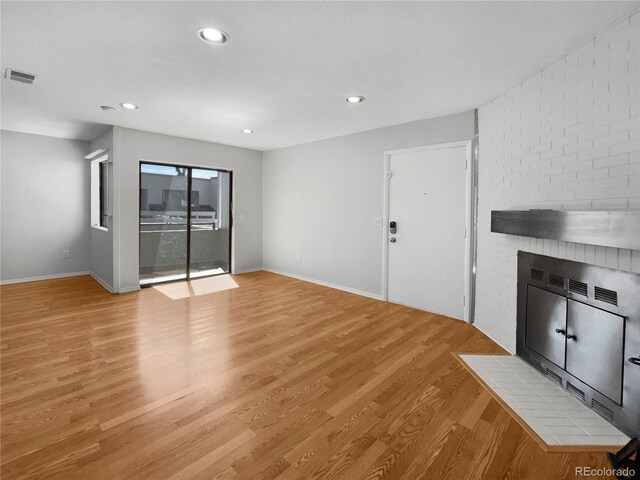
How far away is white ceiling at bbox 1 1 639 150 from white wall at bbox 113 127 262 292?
1.01 meters

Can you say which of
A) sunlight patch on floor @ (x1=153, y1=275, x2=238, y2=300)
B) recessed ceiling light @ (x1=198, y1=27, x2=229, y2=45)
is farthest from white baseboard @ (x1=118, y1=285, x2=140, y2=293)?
recessed ceiling light @ (x1=198, y1=27, x2=229, y2=45)

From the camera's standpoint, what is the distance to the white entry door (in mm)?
3936

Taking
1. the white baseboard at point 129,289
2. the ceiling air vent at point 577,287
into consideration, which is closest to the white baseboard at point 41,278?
the white baseboard at point 129,289

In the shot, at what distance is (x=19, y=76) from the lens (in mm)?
2947

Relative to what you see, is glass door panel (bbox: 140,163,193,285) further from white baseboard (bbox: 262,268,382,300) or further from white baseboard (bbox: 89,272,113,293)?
white baseboard (bbox: 262,268,382,300)

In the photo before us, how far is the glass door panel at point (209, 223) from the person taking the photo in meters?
6.02

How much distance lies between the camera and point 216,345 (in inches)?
122

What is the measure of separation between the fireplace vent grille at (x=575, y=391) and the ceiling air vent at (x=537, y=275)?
817mm

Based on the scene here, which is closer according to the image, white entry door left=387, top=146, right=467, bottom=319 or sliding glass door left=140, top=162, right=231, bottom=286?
white entry door left=387, top=146, right=467, bottom=319

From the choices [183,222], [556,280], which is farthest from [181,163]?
[556,280]

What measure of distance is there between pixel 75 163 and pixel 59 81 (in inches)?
141

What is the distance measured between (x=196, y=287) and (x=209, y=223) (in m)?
1.46

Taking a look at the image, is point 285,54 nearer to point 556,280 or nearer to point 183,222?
point 556,280

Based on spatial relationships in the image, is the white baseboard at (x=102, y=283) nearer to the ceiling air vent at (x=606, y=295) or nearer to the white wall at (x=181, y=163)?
the white wall at (x=181, y=163)
